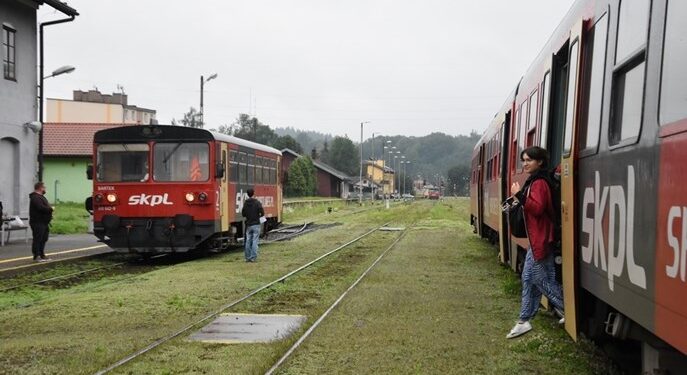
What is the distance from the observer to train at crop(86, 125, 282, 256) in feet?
52.5

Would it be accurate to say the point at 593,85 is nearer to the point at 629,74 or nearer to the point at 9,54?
the point at 629,74

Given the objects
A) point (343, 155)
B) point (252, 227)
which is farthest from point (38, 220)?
point (343, 155)

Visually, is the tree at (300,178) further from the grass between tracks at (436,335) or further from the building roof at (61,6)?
the grass between tracks at (436,335)

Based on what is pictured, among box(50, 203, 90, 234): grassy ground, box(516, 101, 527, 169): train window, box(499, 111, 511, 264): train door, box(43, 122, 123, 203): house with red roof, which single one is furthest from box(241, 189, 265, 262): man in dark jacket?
box(43, 122, 123, 203): house with red roof

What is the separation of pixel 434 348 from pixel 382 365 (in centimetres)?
89

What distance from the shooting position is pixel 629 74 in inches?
165

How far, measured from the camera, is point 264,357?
22.7ft

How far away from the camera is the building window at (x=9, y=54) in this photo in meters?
20.9

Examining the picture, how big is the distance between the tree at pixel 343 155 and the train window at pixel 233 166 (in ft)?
→ 427

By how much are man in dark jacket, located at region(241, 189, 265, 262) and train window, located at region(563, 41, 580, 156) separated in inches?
421

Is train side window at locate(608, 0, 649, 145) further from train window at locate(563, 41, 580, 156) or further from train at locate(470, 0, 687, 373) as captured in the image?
train window at locate(563, 41, 580, 156)

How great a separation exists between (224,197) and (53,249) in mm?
5348

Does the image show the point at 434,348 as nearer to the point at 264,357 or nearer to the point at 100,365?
the point at 264,357

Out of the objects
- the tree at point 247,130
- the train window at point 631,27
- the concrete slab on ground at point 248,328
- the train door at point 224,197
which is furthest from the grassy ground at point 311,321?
the tree at point 247,130
